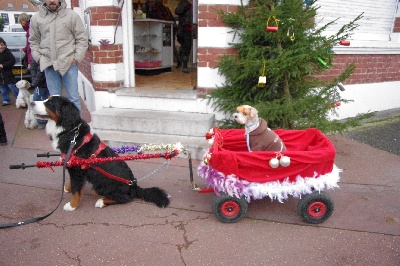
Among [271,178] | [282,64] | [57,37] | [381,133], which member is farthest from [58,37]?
[381,133]

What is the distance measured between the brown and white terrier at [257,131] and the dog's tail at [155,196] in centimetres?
115

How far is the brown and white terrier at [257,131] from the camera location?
3188 mm

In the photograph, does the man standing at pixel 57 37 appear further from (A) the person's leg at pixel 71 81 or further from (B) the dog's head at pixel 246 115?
(B) the dog's head at pixel 246 115

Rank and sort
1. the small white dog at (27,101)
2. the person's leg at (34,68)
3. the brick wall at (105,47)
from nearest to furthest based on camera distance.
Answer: the brick wall at (105,47) < the person's leg at (34,68) < the small white dog at (27,101)

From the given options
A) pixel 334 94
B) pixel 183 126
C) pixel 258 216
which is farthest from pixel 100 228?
pixel 334 94

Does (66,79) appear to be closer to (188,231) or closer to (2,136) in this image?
(2,136)

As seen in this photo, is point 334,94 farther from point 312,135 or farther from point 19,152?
point 19,152

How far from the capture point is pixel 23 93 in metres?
6.88

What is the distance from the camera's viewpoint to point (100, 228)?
3.19 metres

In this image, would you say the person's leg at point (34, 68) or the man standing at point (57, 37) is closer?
the man standing at point (57, 37)

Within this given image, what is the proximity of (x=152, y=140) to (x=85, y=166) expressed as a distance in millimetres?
1868

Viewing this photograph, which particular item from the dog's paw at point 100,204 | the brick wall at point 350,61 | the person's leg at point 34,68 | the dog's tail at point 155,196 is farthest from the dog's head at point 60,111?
the person's leg at point 34,68

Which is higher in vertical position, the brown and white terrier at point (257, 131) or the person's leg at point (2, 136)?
the brown and white terrier at point (257, 131)

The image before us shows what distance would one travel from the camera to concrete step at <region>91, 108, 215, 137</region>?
5.09 m
